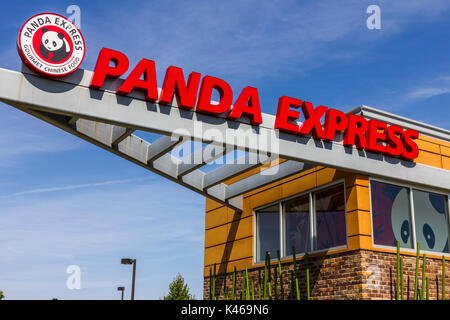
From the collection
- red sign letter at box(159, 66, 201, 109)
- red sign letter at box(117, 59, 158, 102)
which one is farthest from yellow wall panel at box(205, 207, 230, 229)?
red sign letter at box(117, 59, 158, 102)

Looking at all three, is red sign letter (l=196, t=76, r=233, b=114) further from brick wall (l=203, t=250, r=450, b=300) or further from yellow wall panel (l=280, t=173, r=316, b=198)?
brick wall (l=203, t=250, r=450, b=300)

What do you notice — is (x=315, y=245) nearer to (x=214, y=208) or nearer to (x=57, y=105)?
(x=214, y=208)

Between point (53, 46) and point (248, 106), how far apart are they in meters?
4.96

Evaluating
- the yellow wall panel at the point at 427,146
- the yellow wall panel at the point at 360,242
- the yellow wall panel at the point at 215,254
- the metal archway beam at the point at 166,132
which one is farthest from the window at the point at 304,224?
the yellow wall panel at the point at 427,146

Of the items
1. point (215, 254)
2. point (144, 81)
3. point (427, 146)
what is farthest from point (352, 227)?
point (215, 254)

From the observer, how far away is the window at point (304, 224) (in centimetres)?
1517

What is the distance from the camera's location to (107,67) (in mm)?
11820

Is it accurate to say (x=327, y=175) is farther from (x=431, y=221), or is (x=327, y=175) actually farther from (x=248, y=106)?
(x=248, y=106)

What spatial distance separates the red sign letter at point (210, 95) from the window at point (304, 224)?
179 inches

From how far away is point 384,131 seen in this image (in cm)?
1530

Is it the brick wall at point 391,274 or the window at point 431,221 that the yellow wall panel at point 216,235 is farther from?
the window at point 431,221

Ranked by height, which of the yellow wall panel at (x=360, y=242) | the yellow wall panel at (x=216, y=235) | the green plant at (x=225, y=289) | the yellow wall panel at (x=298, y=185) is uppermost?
the yellow wall panel at (x=298, y=185)

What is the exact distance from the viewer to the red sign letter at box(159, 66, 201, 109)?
40.6ft

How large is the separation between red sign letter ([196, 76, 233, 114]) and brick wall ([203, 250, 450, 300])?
5.33 meters
